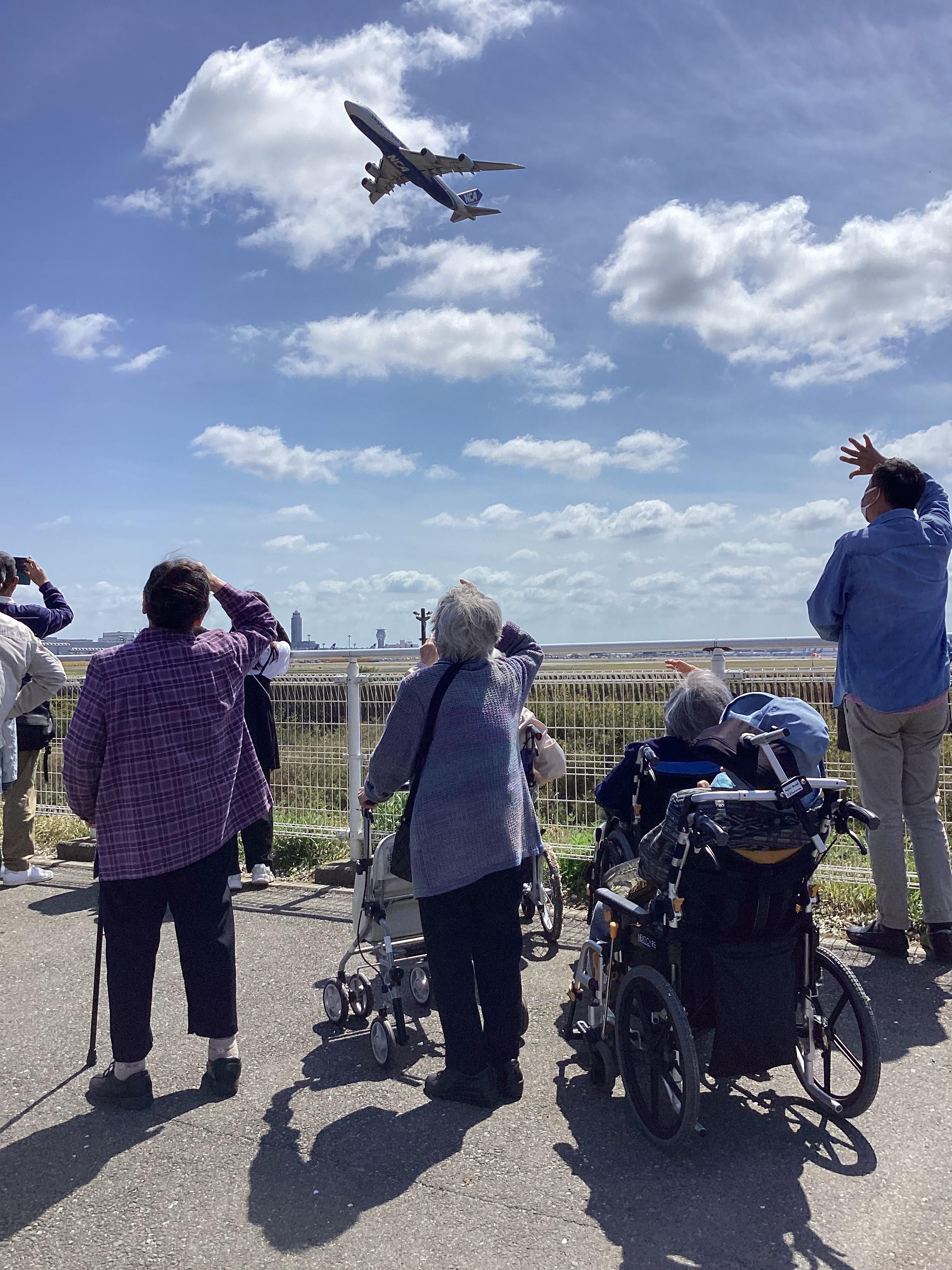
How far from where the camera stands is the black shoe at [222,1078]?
392cm

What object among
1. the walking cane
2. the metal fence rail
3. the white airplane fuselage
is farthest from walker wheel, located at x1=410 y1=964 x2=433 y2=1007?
the white airplane fuselage

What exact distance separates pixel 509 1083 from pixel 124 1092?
4.94ft

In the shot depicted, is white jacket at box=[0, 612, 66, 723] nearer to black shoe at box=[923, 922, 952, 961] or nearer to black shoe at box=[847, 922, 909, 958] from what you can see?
black shoe at box=[847, 922, 909, 958]

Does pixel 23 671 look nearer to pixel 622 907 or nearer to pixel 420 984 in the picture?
pixel 420 984

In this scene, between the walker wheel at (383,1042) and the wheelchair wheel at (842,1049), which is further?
the walker wheel at (383,1042)

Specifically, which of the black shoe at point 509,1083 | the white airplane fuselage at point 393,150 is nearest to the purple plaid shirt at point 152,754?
the black shoe at point 509,1083

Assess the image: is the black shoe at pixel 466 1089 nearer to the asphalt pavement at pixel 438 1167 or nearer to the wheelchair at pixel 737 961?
the asphalt pavement at pixel 438 1167

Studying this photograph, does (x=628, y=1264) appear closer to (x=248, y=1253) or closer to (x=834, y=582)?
(x=248, y=1253)

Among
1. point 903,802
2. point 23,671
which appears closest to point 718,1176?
point 903,802

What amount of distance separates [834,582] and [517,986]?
2.63m

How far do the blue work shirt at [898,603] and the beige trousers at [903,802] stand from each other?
0.12 meters

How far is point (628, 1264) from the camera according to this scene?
2752 mm

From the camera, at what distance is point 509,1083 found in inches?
150

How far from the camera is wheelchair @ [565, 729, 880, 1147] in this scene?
3.13m
